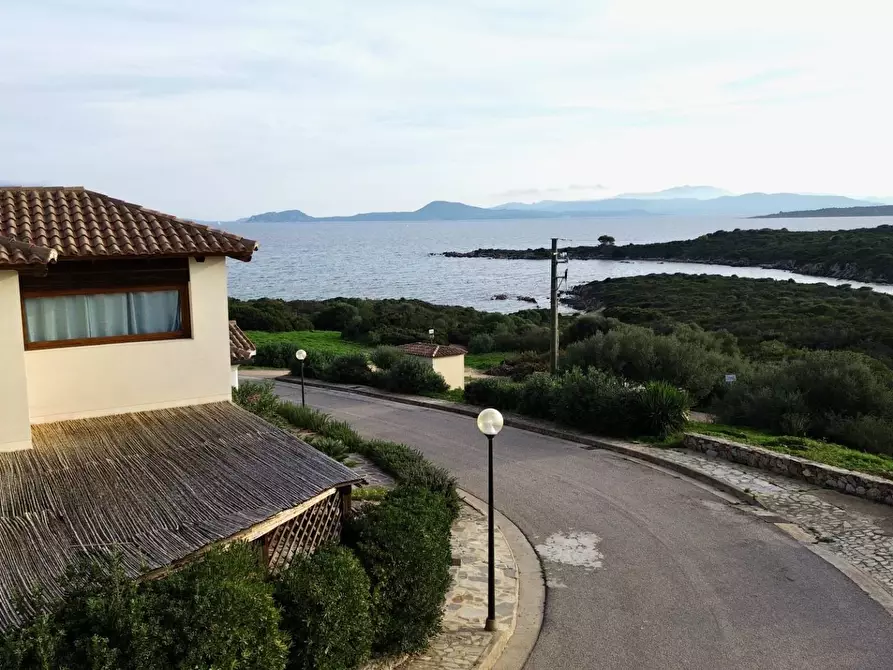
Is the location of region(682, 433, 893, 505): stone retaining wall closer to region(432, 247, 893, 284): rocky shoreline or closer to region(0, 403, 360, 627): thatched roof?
region(0, 403, 360, 627): thatched roof

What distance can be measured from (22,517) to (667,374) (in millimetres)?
17927

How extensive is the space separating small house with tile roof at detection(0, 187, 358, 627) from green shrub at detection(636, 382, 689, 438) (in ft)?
31.9

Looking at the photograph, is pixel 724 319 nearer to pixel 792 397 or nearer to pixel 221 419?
pixel 792 397

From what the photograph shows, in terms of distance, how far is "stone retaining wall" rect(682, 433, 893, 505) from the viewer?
12.2m

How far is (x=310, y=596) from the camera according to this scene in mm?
6215

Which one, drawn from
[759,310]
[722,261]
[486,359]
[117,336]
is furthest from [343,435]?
[722,261]

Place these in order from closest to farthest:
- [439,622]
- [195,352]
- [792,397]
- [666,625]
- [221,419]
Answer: [439,622] < [666,625] < [221,419] < [195,352] < [792,397]

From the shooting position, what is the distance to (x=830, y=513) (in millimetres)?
11781

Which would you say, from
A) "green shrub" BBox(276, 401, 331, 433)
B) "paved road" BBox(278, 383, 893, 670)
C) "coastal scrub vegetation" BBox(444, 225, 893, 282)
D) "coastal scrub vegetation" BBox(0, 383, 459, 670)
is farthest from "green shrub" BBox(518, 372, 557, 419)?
"coastal scrub vegetation" BBox(444, 225, 893, 282)

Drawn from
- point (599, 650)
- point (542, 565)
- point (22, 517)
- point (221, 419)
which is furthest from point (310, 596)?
point (542, 565)

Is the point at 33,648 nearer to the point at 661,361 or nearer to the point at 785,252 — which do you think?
the point at 661,361

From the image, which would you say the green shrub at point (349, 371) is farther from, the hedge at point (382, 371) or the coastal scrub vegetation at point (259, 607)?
the coastal scrub vegetation at point (259, 607)

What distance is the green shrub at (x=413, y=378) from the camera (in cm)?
2323

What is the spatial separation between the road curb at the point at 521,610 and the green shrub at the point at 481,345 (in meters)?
27.9
